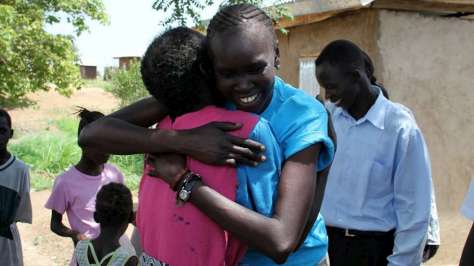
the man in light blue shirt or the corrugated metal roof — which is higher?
the corrugated metal roof

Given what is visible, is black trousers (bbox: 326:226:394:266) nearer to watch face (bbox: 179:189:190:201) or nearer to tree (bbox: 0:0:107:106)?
watch face (bbox: 179:189:190:201)

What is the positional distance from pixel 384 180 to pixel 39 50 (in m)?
11.8

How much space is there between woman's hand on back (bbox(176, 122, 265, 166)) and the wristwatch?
5 cm

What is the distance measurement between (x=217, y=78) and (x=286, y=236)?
0.43 meters

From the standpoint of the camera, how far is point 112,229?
10.7 ft

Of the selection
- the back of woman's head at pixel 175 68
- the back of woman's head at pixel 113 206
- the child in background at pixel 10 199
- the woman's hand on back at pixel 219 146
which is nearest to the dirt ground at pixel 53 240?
the child in background at pixel 10 199

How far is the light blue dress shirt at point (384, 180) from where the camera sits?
2914 mm

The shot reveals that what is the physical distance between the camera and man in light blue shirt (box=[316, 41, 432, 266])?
2922 millimetres

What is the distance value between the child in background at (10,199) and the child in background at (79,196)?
0.61ft

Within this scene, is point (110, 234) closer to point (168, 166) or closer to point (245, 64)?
point (168, 166)

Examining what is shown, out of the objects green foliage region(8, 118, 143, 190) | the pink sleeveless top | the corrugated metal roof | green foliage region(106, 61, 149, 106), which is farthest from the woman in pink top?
green foliage region(106, 61, 149, 106)

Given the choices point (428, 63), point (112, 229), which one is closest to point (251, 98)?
point (112, 229)

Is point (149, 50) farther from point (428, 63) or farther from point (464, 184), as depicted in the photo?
point (464, 184)

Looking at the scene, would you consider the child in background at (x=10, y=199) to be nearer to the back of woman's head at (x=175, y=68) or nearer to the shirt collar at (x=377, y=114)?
the shirt collar at (x=377, y=114)
